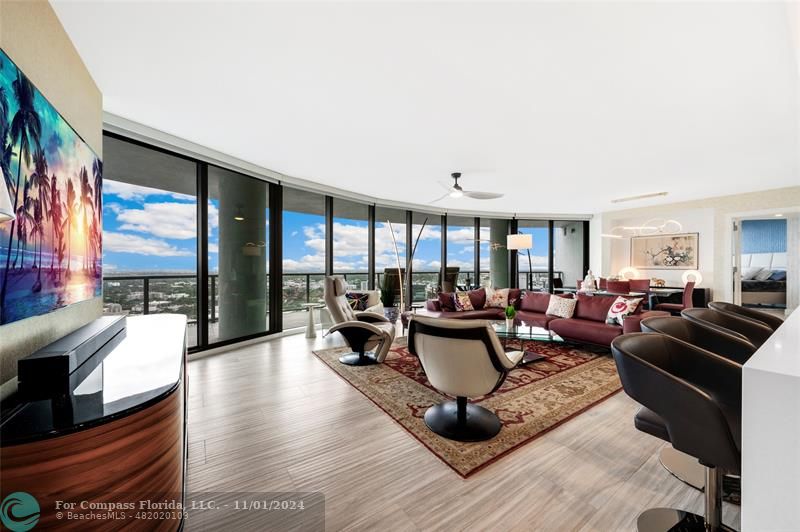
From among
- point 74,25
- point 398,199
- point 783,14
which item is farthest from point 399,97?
point 398,199

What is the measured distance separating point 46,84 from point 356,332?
3131 mm

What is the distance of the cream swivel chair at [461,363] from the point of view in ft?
7.06

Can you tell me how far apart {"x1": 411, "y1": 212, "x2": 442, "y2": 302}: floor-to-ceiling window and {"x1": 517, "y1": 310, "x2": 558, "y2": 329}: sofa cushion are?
8.99ft

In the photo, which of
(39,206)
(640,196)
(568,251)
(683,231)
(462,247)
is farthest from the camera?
(568,251)

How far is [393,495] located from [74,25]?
11.1ft

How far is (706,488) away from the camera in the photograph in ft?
4.91

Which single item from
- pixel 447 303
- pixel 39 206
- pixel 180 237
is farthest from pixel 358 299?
pixel 39 206

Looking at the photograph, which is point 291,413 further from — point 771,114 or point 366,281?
point 771,114

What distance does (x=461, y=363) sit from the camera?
2.24 m

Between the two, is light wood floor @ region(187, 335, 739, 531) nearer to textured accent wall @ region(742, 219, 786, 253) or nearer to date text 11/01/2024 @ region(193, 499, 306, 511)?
date text 11/01/2024 @ region(193, 499, 306, 511)

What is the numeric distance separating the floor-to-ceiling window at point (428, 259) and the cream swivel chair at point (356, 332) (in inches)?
155

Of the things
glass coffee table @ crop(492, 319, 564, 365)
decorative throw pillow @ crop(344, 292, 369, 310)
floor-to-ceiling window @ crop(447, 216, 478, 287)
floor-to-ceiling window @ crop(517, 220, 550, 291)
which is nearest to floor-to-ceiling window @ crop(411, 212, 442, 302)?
floor-to-ceiling window @ crop(447, 216, 478, 287)

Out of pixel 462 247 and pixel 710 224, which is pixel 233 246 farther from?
pixel 710 224

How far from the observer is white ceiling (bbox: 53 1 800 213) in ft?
6.19
